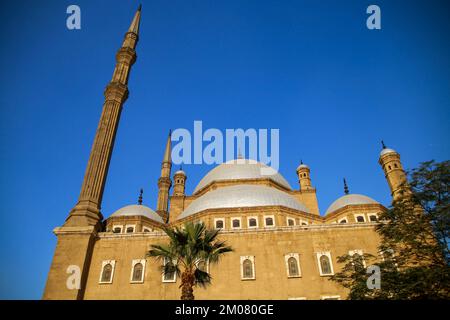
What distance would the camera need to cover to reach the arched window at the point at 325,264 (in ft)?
59.7

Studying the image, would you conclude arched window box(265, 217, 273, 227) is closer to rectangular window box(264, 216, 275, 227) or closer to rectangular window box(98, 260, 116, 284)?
rectangular window box(264, 216, 275, 227)

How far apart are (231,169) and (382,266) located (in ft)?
75.6

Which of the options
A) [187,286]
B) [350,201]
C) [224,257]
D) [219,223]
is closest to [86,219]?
[224,257]

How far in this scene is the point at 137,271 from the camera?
61.6 feet

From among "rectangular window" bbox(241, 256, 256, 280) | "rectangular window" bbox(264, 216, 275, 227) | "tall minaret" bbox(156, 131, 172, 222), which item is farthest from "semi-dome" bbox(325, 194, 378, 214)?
"tall minaret" bbox(156, 131, 172, 222)

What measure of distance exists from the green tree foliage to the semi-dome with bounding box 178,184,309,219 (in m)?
12.6

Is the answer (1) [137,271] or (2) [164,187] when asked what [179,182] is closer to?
(2) [164,187]

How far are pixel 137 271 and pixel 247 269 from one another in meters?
Result: 6.22

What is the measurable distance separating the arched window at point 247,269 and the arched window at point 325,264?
3.90 meters

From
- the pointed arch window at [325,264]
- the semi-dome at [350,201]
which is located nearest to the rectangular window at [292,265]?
the pointed arch window at [325,264]

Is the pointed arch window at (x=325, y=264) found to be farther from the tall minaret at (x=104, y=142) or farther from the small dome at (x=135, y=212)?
the small dome at (x=135, y=212)

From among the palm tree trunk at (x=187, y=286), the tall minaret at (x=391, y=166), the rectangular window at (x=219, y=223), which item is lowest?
the palm tree trunk at (x=187, y=286)
